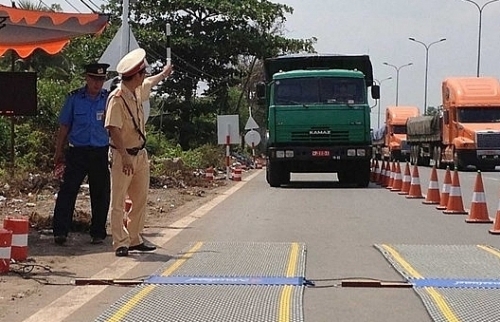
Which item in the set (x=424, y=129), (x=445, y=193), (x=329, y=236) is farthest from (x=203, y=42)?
(x=329, y=236)

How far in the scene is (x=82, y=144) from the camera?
10.2 meters

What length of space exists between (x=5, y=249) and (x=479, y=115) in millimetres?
29989

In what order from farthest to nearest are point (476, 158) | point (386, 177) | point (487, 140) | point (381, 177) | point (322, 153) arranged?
point (476, 158)
point (487, 140)
point (381, 177)
point (386, 177)
point (322, 153)

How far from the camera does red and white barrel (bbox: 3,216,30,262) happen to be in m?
8.55

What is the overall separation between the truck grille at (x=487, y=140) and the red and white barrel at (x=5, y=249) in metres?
28.9

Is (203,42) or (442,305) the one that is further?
(203,42)

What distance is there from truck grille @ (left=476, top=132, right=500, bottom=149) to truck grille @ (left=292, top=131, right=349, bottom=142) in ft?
47.7

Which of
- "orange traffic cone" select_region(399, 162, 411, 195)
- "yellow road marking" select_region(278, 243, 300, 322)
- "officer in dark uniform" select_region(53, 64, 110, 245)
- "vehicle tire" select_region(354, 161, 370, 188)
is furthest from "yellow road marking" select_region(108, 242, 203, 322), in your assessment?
"vehicle tire" select_region(354, 161, 370, 188)

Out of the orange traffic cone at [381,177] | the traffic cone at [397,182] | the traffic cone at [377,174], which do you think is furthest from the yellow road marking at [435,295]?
the traffic cone at [377,174]

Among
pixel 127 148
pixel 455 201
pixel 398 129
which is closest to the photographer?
pixel 127 148

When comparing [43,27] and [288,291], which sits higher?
[43,27]

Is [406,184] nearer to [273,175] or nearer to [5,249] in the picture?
[273,175]

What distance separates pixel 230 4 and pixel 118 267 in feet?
126

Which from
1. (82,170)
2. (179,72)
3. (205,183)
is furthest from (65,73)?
(82,170)
